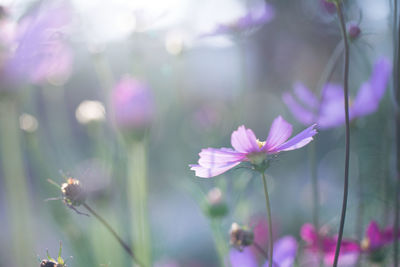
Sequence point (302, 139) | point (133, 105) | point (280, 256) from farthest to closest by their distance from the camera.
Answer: point (133, 105) < point (280, 256) < point (302, 139)

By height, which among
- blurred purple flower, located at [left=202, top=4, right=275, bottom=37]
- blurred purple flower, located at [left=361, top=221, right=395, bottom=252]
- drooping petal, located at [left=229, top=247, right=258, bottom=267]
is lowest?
drooping petal, located at [left=229, top=247, right=258, bottom=267]

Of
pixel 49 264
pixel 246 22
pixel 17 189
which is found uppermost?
pixel 246 22

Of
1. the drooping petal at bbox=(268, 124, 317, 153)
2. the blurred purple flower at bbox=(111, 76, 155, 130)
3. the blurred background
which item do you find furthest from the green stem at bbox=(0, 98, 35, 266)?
the drooping petal at bbox=(268, 124, 317, 153)

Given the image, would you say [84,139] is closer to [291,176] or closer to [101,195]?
[291,176]

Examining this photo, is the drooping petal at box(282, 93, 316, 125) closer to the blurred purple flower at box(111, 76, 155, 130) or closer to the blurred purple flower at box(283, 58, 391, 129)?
the blurred purple flower at box(283, 58, 391, 129)

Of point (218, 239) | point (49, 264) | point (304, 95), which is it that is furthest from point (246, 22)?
point (49, 264)

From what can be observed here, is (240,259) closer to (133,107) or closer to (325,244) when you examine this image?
(325,244)
